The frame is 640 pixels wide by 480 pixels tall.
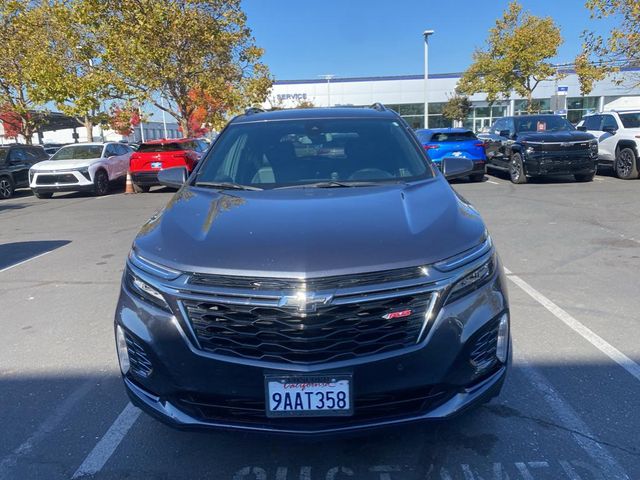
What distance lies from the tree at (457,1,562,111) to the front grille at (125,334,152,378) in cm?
2797

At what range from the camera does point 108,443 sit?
113 inches

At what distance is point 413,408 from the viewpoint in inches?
89.7

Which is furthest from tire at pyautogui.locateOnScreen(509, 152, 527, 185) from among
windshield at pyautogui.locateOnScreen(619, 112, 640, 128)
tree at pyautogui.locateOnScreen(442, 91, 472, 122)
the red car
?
tree at pyautogui.locateOnScreen(442, 91, 472, 122)

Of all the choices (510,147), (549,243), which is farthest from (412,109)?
(549,243)

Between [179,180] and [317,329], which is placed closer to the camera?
[317,329]

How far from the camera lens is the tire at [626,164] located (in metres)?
13.7

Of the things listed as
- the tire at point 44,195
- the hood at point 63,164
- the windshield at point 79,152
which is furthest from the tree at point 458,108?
the tire at point 44,195

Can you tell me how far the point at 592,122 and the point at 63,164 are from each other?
1620 centimetres

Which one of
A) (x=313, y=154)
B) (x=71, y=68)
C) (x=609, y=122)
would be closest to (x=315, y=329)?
(x=313, y=154)

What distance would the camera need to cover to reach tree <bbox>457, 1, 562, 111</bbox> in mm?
25938

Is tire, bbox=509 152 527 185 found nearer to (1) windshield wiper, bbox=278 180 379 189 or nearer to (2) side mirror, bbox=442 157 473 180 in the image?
(2) side mirror, bbox=442 157 473 180

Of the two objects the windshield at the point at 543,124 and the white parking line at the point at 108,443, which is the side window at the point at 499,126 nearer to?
the windshield at the point at 543,124

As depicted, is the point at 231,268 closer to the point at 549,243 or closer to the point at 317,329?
the point at 317,329

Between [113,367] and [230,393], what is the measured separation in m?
1.94
